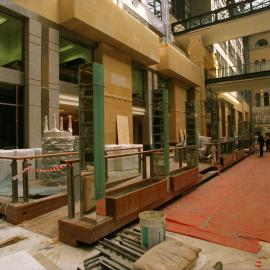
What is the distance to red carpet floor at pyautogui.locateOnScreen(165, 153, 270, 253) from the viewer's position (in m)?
3.74

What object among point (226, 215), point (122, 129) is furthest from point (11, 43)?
point (226, 215)

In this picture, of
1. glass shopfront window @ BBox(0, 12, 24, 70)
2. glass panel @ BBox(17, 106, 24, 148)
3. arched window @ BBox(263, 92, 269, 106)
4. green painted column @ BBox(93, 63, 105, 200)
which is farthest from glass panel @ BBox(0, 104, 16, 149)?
arched window @ BBox(263, 92, 269, 106)

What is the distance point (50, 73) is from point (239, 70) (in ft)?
50.5

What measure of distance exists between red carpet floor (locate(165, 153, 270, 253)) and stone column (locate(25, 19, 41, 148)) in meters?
5.63

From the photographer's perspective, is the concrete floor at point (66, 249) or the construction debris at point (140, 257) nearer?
the construction debris at point (140, 257)

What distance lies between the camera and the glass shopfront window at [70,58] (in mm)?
10414

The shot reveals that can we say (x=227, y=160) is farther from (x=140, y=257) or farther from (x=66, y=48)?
(x=140, y=257)

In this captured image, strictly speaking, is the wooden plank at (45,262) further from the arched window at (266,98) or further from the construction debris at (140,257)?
the arched window at (266,98)

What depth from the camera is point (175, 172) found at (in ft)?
21.7

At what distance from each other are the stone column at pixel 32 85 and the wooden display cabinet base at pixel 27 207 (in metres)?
4.17

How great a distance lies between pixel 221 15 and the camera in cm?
1877

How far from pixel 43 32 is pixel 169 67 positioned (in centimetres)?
830

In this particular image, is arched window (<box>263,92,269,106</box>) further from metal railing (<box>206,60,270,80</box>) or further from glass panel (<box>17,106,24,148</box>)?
glass panel (<box>17,106,24,148</box>)

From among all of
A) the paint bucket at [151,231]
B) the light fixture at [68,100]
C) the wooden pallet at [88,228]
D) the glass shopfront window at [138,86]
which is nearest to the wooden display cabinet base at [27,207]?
the wooden pallet at [88,228]
